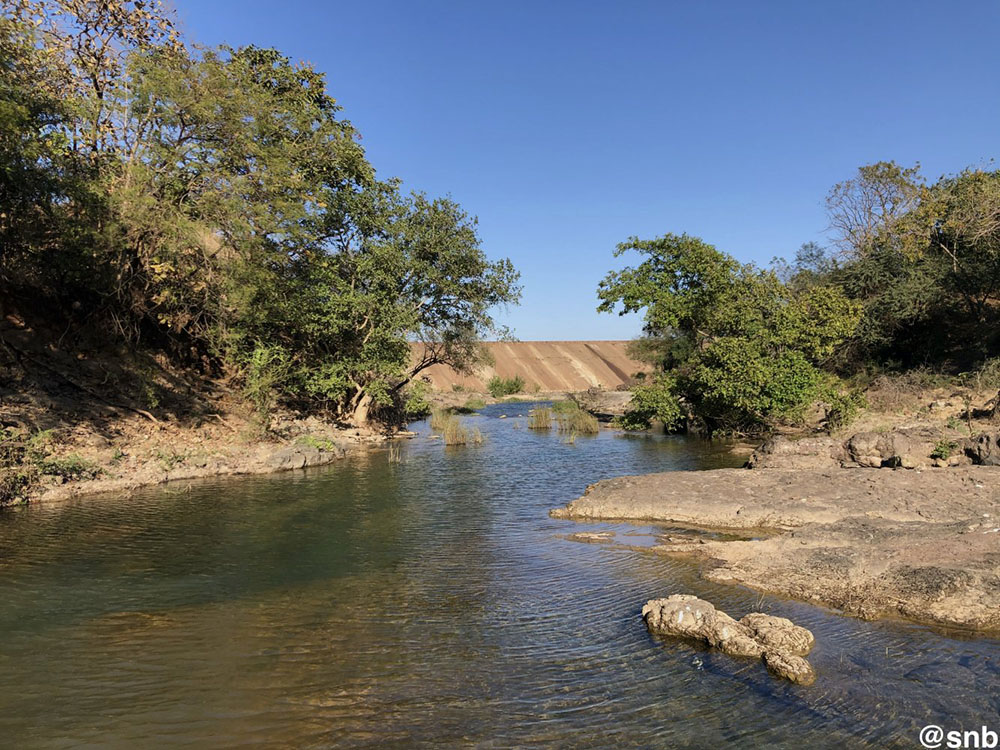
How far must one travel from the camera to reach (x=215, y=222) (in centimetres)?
1738

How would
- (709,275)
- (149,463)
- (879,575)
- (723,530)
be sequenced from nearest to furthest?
1. (879,575)
2. (723,530)
3. (149,463)
4. (709,275)

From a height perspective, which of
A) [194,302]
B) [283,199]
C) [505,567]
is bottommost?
[505,567]

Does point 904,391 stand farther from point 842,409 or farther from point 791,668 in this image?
point 791,668

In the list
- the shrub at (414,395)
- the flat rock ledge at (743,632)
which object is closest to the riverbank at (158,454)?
the shrub at (414,395)

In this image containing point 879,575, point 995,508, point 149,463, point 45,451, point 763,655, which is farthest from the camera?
point 149,463

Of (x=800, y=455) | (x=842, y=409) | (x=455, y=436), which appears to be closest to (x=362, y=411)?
(x=455, y=436)

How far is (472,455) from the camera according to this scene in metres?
22.9

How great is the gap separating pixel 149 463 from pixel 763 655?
1643cm

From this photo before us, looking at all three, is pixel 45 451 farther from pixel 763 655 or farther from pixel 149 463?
pixel 763 655

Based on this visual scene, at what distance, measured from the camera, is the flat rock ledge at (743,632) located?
5.55 m

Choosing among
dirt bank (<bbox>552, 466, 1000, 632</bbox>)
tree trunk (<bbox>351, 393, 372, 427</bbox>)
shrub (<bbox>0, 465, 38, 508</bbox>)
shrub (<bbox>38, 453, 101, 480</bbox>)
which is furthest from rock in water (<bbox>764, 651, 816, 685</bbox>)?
tree trunk (<bbox>351, 393, 372, 427</bbox>)

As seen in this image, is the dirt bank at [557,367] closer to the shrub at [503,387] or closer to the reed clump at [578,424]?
the shrub at [503,387]

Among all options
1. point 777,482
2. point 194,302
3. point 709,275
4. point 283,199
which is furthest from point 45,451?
point 709,275

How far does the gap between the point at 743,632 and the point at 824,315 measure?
20647mm
